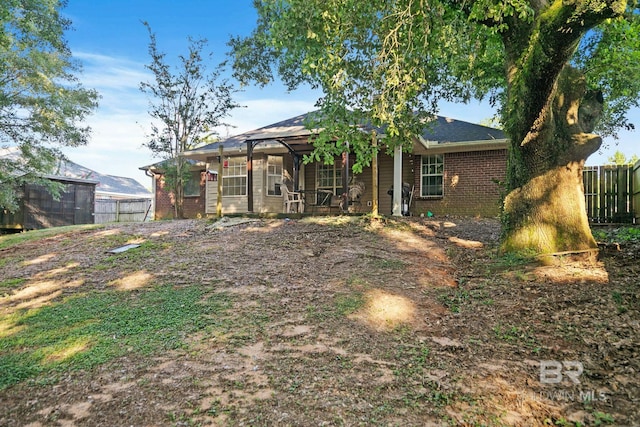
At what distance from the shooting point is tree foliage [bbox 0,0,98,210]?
12.9m

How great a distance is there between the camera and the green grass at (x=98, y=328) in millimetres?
4043

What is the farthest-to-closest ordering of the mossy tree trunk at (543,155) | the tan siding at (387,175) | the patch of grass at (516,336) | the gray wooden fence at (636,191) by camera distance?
the tan siding at (387,175) → the gray wooden fence at (636,191) → the mossy tree trunk at (543,155) → the patch of grass at (516,336)

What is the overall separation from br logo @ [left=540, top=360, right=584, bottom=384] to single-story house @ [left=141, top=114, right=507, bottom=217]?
9.00m

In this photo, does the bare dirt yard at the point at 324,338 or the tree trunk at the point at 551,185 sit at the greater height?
the tree trunk at the point at 551,185

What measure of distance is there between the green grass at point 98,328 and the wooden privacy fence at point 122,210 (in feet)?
54.3

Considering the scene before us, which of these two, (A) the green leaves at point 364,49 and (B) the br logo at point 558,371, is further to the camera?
(A) the green leaves at point 364,49

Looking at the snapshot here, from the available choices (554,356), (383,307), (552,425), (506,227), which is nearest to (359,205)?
(506,227)

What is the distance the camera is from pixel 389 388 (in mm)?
3293

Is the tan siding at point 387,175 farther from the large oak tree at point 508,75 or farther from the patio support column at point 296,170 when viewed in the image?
the large oak tree at point 508,75

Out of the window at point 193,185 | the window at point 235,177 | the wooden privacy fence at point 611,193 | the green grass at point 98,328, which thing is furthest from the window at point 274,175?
the wooden privacy fence at point 611,193

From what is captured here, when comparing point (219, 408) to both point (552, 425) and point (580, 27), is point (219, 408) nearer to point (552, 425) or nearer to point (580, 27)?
point (552, 425)

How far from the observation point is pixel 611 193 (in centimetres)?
1154

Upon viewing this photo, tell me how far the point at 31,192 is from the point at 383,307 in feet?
61.7

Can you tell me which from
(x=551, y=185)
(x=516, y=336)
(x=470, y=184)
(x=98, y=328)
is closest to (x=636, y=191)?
(x=470, y=184)
